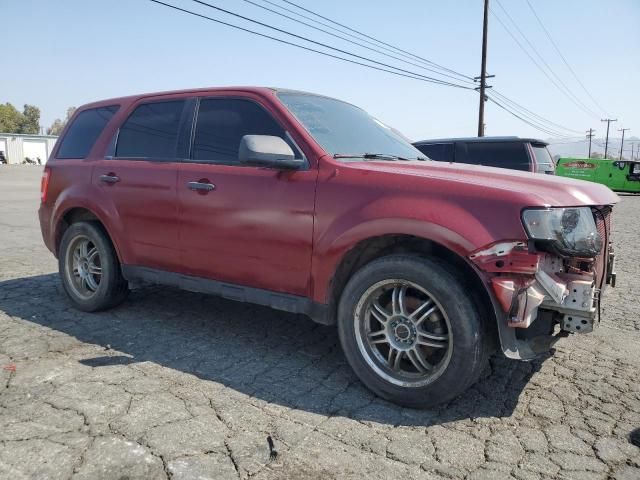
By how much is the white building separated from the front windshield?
79.0 metres

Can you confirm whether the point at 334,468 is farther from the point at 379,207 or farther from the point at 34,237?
the point at 34,237

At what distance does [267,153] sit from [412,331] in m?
1.40

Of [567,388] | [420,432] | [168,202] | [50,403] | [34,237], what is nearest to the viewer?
→ [420,432]

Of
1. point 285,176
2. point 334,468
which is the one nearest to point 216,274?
point 285,176

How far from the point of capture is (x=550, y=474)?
7.23ft

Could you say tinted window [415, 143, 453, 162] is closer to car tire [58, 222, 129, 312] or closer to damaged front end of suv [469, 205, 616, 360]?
car tire [58, 222, 129, 312]

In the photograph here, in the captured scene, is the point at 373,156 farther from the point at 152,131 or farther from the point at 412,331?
the point at 152,131

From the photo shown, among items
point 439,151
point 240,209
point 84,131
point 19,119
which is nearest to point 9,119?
point 19,119

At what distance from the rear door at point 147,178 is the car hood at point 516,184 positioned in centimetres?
160

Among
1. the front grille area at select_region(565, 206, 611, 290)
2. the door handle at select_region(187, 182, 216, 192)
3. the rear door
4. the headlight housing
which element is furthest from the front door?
the front grille area at select_region(565, 206, 611, 290)

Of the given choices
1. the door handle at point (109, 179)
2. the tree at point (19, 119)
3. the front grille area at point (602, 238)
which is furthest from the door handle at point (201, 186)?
the tree at point (19, 119)

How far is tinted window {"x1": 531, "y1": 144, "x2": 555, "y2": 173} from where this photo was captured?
9289 mm

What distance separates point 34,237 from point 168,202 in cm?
669

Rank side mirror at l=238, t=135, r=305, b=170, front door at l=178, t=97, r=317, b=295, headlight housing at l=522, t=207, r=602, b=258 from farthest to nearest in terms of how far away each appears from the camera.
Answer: front door at l=178, t=97, r=317, b=295 < side mirror at l=238, t=135, r=305, b=170 < headlight housing at l=522, t=207, r=602, b=258
